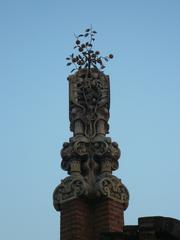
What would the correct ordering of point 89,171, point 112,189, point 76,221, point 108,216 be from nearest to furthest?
point 76,221
point 108,216
point 112,189
point 89,171

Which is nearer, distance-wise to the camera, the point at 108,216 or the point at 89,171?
the point at 108,216

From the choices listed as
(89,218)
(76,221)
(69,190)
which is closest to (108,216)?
(89,218)

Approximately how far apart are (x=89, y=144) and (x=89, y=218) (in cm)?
161

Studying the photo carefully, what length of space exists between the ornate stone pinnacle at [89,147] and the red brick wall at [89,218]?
0.53 ft

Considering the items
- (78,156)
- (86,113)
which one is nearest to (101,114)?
(86,113)

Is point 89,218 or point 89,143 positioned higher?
point 89,143

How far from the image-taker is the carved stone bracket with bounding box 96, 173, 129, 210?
45.5 feet

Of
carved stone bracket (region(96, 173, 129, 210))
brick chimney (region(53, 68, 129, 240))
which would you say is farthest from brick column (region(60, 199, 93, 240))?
carved stone bracket (region(96, 173, 129, 210))

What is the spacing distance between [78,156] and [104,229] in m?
1.78

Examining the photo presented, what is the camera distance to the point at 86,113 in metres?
15.4

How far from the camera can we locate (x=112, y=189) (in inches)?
552

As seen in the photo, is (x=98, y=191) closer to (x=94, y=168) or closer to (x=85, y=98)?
(x=94, y=168)

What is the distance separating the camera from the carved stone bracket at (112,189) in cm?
1388

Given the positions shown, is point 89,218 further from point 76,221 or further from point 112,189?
point 112,189
